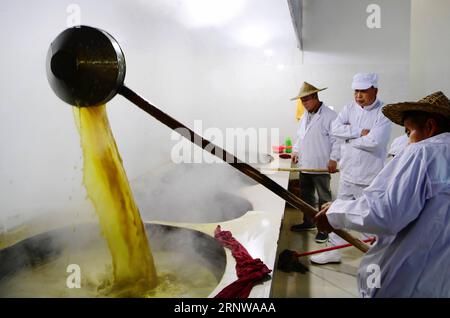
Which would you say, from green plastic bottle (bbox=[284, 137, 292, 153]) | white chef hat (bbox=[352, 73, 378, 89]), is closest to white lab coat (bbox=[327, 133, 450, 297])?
white chef hat (bbox=[352, 73, 378, 89])

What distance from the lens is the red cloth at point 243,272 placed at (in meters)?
1.48

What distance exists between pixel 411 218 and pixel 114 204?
1.32m

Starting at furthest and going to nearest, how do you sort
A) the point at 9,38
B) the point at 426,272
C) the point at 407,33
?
the point at 407,33, the point at 9,38, the point at 426,272

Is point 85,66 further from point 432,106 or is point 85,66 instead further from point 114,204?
point 432,106

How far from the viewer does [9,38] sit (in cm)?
178

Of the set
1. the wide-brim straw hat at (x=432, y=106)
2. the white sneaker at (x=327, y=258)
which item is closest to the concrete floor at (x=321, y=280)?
the white sneaker at (x=327, y=258)

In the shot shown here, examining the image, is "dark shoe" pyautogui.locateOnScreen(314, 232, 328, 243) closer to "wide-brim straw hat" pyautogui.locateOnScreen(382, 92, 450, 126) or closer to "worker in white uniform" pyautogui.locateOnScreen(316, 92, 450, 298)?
"worker in white uniform" pyautogui.locateOnScreen(316, 92, 450, 298)

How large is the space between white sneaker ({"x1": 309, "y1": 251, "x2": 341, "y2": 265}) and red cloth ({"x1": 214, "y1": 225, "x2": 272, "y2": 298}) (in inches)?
60.4

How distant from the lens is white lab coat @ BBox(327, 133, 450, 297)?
129cm

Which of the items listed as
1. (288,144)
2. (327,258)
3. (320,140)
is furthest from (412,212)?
(288,144)

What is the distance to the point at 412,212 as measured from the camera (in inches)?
51.4
